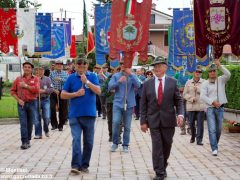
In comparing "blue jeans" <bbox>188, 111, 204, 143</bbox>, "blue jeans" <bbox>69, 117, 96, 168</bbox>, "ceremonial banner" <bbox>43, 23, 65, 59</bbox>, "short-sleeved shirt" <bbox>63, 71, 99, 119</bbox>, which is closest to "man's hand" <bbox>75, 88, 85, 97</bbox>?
"short-sleeved shirt" <bbox>63, 71, 99, 119</bbox>

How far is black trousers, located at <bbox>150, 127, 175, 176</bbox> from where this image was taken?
912 cm

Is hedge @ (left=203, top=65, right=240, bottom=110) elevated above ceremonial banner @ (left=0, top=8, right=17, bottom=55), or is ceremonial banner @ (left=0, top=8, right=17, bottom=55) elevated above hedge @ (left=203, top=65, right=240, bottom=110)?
ceremonial banner @ (left=0, top=8, right=17, bottom=55)

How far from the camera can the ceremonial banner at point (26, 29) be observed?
17.8 metres

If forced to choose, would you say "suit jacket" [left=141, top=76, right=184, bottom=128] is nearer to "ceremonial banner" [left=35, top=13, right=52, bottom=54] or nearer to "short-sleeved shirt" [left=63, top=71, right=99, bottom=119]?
"short-sleeved shirt" [left=63, top=71, right=99, bottom=119]

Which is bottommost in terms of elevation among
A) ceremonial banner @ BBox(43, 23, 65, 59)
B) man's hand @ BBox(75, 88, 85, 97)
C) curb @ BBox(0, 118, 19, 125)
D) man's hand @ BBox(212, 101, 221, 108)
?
curb @ BBox(0, 118, 19, 125)

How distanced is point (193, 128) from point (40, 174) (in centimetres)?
572

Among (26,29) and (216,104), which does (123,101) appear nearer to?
(216,104)

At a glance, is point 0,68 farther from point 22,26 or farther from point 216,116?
point 216,116

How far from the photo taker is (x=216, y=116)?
12227mm

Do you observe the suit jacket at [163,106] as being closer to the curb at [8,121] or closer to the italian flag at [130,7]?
the italian flag at [130,7]

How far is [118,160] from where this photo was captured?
11.2 metres

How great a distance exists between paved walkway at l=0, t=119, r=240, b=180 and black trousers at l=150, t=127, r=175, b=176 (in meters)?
0.36

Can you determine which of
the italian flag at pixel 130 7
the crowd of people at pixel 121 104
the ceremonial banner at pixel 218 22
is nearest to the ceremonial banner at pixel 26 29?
the crowd of people at pixel 121 104

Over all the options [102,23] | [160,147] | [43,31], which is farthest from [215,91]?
[43,31]
